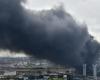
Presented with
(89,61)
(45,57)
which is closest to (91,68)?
(89,61)

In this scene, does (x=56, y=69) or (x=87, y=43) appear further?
(x=56, y=69)

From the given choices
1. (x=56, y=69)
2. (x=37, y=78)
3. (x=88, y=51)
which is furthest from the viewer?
(x=56, y=69)

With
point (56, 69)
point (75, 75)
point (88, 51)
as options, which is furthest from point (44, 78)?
point (56, 69)

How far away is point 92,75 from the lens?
2923 cm

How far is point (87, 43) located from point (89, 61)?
4.90 feet

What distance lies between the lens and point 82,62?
28.7 meters

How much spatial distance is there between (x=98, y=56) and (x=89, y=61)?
2.65 ft

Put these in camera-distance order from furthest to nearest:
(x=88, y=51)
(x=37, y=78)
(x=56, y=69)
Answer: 1. (x=56, y=69)
2. (x=88, y=51)
3. (x=37, y=78)

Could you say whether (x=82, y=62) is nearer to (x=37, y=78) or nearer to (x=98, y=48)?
(x=98, y=48)

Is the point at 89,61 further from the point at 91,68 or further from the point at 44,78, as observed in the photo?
the point at 44,78

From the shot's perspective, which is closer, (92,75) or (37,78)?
(37,78)

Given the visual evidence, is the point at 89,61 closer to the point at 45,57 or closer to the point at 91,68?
the point at 91,68

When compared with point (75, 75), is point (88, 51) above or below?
above

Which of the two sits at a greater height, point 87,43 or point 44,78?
point 87,43
